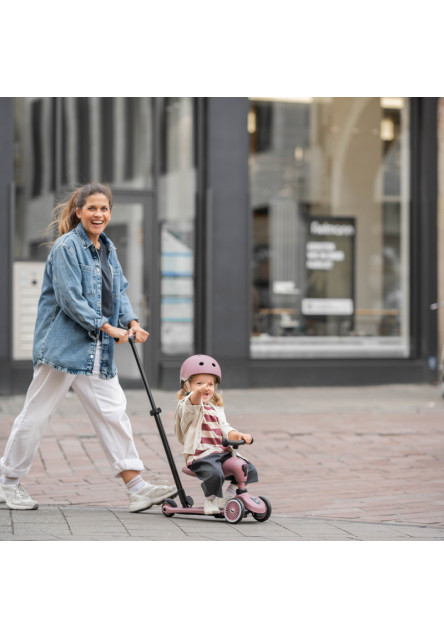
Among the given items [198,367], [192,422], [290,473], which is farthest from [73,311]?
[290,473]

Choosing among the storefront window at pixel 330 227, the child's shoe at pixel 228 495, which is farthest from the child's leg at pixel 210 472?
the storefront window at pixel 330 227

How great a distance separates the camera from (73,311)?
486 centimetres

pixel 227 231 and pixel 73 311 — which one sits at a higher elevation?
pixel 227 231

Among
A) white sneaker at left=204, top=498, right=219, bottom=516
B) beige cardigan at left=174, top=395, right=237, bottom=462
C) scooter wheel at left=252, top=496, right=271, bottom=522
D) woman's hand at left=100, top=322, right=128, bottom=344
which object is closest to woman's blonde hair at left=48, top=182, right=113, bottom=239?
woman's hand at left=100, top=322, right=128, bottom=344

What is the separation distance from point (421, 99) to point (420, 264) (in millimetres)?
2129

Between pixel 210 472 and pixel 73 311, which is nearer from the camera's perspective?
pixel 210 472

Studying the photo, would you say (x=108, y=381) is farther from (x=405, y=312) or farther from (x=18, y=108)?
(x=405, y=312)

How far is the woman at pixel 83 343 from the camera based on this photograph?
4.91 meters

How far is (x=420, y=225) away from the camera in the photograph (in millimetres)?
12516

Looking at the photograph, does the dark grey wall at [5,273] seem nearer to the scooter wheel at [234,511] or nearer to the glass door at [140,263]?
the glass door at [140,263]

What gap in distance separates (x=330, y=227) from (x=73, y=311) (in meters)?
7.92

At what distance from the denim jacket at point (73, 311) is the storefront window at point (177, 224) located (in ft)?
21.4

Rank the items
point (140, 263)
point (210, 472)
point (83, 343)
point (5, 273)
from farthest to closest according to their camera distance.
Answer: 1. point (140, 263)
2. point (5, 273)
3. point (83, 343)
4. point (210, 472)

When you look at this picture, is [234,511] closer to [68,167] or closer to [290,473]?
[290,473]
